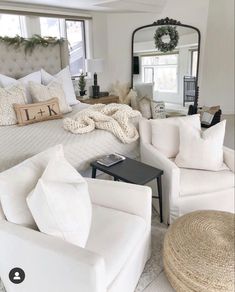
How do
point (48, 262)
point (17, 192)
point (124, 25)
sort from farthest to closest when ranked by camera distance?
point (124, 25), point (17, 192), point (48, 262)

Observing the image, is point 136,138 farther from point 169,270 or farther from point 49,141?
point 169,270

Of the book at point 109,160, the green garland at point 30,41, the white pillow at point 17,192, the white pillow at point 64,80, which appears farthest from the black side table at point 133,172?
the green garland at point 30,41

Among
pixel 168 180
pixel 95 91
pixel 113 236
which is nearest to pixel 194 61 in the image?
pixel 95 91

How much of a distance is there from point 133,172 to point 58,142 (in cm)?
74

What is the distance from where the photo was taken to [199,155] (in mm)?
2201

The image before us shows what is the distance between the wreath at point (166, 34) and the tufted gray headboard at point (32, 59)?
5.94 ft

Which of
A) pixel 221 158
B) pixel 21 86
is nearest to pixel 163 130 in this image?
pixel 221 158

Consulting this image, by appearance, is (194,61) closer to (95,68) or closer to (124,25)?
(124,25)

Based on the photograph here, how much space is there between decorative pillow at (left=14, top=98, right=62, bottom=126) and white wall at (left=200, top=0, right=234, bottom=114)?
3419 mm

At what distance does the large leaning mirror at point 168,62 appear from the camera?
16.3ft

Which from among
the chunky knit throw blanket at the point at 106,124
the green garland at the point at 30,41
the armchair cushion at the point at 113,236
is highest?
the green garland at the point at 30,41

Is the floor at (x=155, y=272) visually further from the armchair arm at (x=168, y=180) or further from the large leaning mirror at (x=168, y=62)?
the large leaning mirror at (x=168, y=62)

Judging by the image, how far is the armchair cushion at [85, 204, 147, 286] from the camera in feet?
4.31

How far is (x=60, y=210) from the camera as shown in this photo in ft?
4.00
